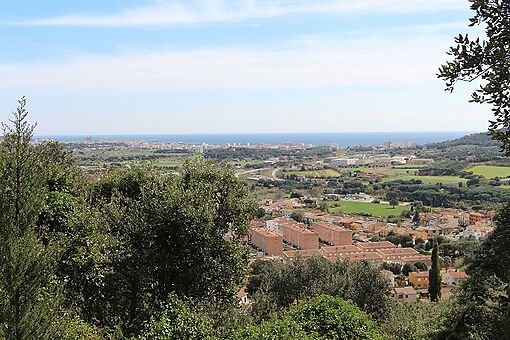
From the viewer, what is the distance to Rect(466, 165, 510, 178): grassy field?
71269 millimetres

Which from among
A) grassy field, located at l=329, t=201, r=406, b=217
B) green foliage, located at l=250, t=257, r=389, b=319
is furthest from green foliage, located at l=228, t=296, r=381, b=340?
grassy field, located at l=329, t=201, r=406, b=217

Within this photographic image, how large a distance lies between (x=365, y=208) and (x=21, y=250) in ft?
220

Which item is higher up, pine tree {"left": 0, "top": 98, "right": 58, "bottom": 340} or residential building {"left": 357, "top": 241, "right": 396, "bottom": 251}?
pine tree {"left": 0, "top": 98, "right": 58, "bottom": 340}

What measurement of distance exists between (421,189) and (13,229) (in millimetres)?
75422

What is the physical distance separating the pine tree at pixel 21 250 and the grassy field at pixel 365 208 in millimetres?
61931

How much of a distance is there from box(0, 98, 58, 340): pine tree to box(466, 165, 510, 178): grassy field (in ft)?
249

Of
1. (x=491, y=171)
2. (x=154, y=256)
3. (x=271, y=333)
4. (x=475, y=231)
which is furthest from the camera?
(x=491, y=171)

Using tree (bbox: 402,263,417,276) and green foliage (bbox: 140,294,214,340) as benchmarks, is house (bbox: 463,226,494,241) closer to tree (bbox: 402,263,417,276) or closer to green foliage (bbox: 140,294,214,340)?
tree (bbox: 402,263,417,276)

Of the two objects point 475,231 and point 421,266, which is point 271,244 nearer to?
point 421,266

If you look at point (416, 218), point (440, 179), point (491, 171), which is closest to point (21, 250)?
point (416, 218)

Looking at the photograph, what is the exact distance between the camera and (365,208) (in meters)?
69.1

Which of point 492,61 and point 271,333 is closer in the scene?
point 492,61

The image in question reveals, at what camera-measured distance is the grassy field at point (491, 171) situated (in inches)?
2806

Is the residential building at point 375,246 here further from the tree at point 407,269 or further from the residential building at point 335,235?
the tree at point 407,269
